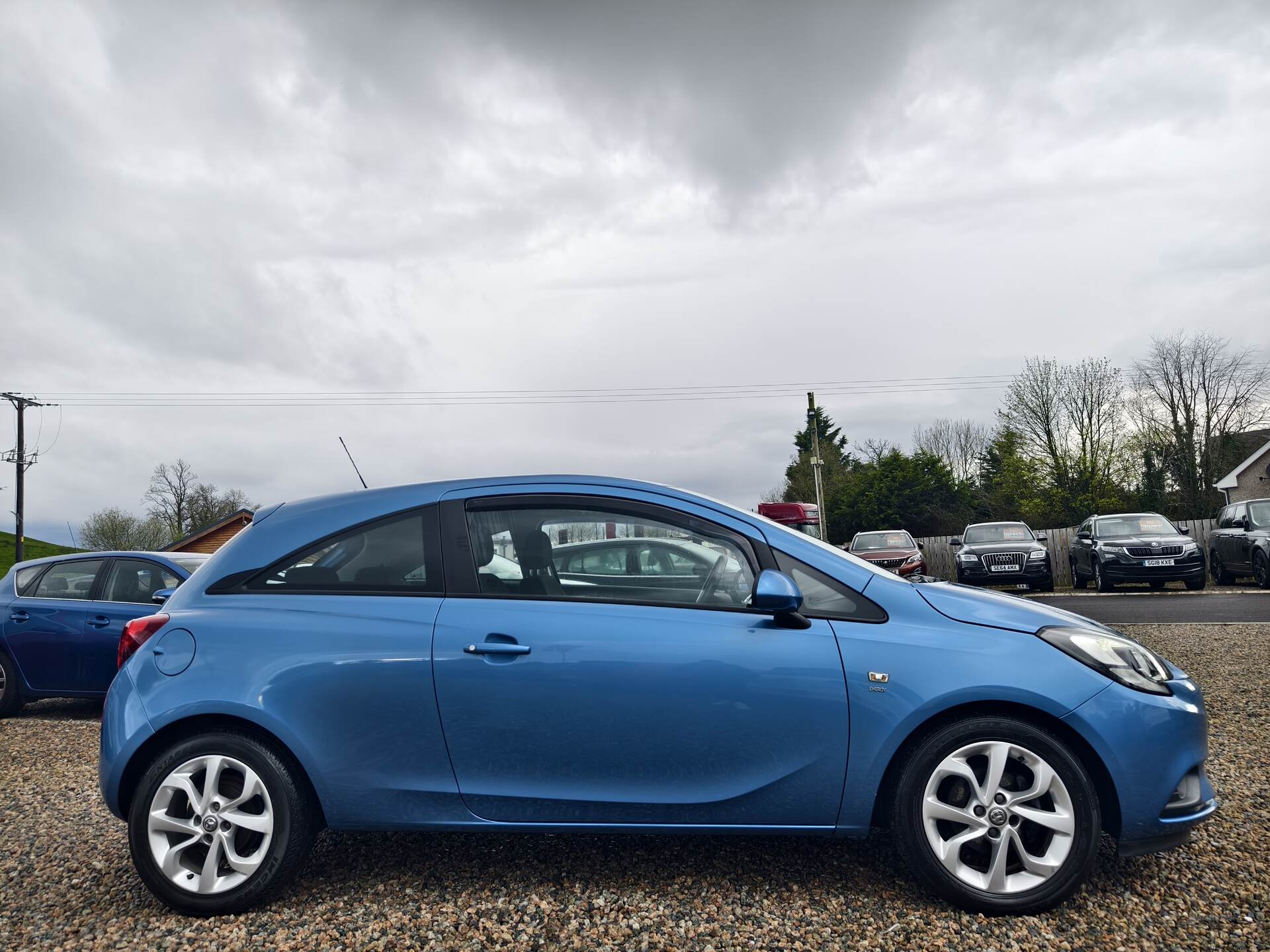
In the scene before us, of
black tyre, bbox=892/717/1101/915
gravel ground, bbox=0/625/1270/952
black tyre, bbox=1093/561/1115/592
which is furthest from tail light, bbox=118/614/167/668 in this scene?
black tyre, bbox=1093/561/1115/592

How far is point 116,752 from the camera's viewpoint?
10.5 ft

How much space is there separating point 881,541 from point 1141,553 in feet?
16.1

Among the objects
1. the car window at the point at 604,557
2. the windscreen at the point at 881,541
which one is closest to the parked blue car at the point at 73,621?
the car window at the point at 604,557

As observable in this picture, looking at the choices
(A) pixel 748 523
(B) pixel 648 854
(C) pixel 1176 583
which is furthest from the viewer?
(C) pixel 1176 583

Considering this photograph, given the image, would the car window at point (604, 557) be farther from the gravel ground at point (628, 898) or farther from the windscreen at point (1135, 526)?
the windscreen at point (1135, 526)

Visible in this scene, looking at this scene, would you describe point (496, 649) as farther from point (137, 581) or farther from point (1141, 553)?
point (1141, 553)

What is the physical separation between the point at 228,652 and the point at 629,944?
69.4 inches

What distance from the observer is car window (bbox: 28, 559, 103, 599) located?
7.62 metres

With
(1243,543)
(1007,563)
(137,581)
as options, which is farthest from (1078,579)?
(137,581)

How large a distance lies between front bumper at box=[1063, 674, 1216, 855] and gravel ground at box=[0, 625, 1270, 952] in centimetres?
27

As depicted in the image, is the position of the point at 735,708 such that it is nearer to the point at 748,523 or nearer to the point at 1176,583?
the point at 748,523

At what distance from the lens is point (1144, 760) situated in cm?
296

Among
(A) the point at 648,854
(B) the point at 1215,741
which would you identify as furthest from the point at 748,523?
(B) the point at 1215,741

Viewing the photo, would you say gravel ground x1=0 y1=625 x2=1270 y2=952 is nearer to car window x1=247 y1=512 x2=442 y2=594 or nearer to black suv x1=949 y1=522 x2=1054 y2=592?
car window x1=247 y1=512 x2=442 y2=594
